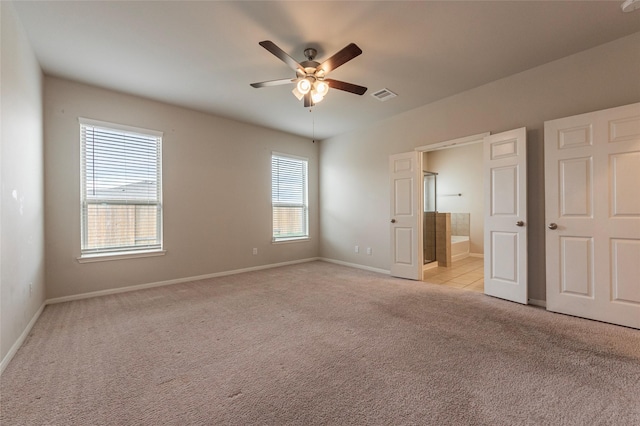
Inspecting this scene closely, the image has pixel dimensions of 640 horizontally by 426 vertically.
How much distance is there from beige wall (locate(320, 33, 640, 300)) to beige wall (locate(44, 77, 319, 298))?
2.39 feet

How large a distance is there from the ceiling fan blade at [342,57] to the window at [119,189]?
120 inches

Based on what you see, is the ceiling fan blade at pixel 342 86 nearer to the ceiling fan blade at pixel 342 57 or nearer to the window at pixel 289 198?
the ceiling fan blade at pixel 342 57

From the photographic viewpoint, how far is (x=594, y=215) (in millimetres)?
2746

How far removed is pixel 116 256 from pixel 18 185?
5.53ft

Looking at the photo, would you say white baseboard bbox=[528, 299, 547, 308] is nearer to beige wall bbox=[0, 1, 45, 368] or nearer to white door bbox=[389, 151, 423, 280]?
white door bbox=[389, 151, 423, 280]

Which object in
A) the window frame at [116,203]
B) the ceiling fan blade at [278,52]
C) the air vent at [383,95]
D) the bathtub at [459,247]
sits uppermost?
the air vent at [383,95]

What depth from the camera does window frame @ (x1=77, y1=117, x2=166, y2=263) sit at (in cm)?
355

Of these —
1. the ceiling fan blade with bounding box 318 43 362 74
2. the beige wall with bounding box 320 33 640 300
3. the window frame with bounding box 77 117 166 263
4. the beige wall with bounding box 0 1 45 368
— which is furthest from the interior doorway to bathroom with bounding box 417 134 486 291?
the beige wall with bounding box 0 1 45 368

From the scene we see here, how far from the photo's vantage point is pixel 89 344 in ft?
7.51

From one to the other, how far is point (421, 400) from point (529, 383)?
0.78 metres

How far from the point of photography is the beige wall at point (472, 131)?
279cm

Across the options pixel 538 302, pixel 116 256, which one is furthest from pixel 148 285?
pixel 538 302

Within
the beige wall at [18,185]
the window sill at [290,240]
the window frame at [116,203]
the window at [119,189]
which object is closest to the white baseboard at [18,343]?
the beige wall at [18,185]

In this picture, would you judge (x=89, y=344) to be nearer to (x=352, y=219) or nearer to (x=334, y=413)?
(x=334, y=413)
